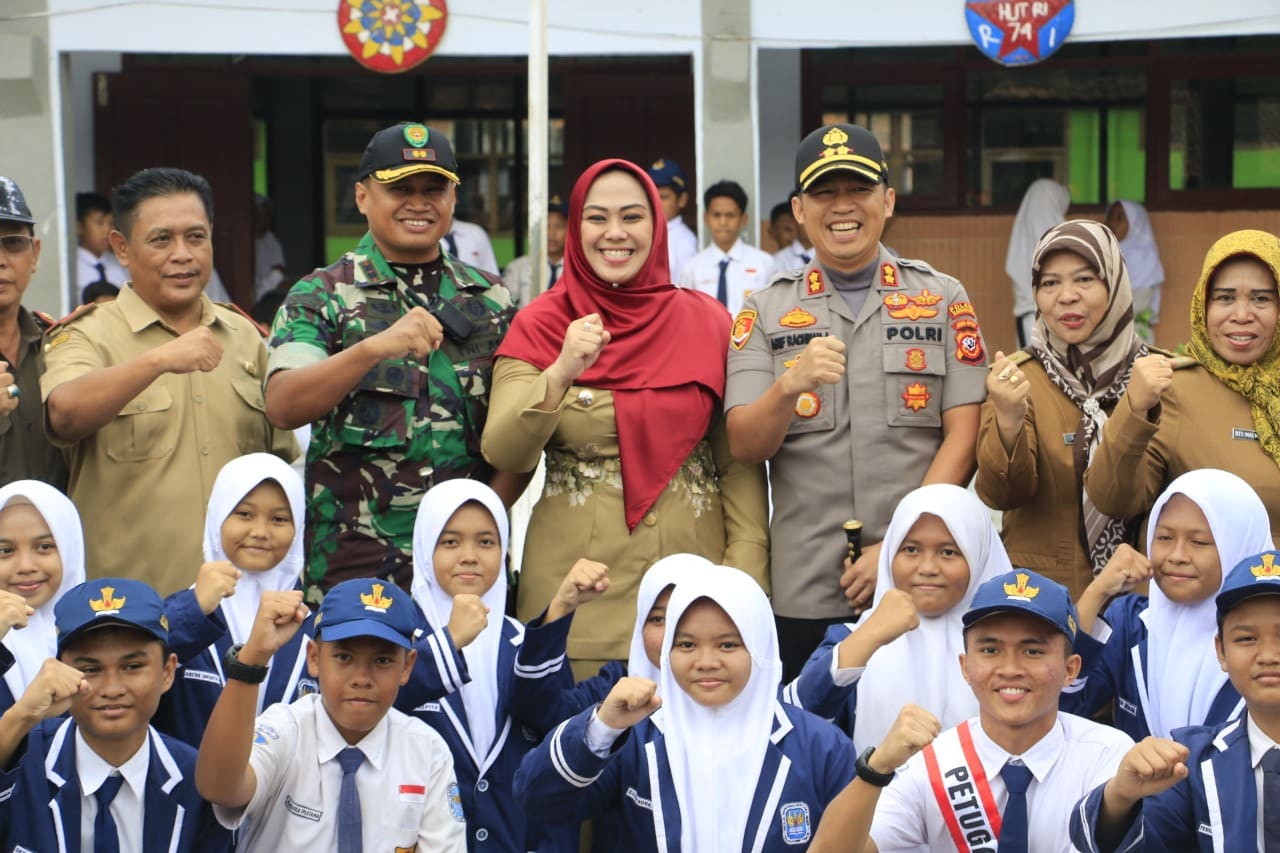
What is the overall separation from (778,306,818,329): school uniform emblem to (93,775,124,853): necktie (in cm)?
200

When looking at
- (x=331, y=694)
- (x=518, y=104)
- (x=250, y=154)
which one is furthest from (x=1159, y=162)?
(x=331, y=694)

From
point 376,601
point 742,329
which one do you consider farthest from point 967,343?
point 376,601

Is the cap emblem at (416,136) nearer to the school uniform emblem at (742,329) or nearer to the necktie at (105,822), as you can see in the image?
the school uniform emblem at (742,329)

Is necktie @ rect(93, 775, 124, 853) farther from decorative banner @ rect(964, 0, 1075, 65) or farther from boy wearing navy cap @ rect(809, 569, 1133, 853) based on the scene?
decorative banner @ rect(964, 0, 1075, 65)

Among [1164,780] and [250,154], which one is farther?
[250,154]

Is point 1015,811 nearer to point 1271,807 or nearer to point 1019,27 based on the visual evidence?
point 1271,807

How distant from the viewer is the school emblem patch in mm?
3848

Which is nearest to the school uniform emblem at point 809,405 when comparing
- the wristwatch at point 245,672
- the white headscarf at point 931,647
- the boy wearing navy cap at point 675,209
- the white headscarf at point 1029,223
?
the white headscarf at point 931,647

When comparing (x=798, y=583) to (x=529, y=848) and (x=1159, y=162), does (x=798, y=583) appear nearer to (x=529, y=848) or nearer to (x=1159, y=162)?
(x=529, y=848)

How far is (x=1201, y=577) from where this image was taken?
4.16 metres

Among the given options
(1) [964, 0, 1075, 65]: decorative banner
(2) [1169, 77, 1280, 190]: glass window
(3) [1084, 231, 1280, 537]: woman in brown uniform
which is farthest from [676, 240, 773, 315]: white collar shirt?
(3) [1084, 231, 1280, 537]: woman in brown uniform

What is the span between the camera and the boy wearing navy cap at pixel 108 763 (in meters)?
3.92

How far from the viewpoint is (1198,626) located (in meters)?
4.16

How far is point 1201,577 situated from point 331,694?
203 centimetres
